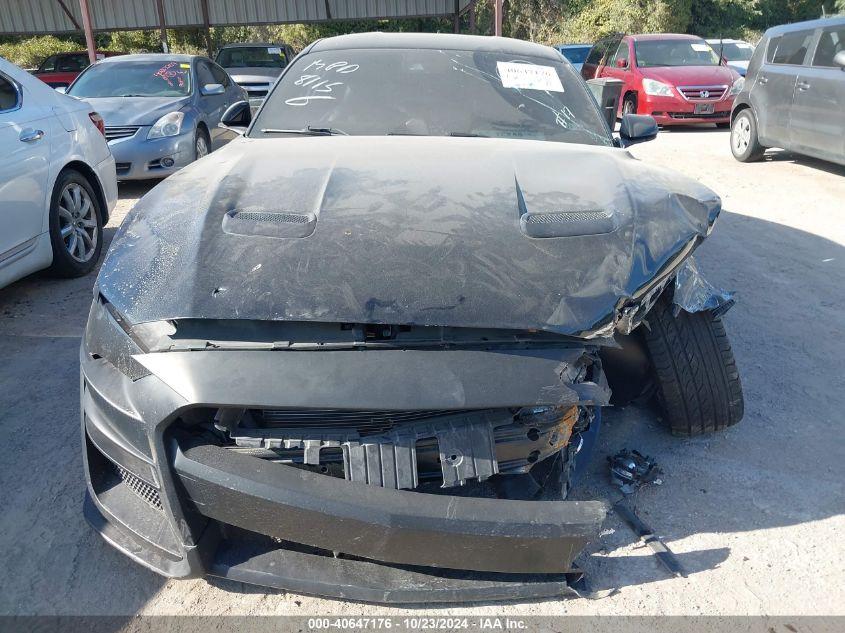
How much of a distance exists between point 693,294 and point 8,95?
4126 mm

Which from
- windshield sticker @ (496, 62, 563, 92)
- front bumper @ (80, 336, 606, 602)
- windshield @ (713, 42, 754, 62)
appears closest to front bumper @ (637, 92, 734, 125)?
windshield @ (713, 42, 754, 62)

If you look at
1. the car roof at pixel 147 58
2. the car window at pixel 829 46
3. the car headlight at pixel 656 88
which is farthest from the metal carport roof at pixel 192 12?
the car window at pixel 829 46

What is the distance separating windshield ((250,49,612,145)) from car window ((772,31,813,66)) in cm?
591

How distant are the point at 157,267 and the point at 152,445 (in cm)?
53

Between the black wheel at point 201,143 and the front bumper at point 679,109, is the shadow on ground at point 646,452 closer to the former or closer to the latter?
the black wheel at point 201,143

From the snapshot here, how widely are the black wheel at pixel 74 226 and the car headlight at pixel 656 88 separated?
912 cm

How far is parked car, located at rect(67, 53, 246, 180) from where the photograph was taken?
6793mm

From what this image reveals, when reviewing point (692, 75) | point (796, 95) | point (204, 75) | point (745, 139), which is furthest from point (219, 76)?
point (692, 75)

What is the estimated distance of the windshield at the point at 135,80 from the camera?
759 centimetres

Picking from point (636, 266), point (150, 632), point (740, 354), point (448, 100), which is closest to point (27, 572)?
point (150, 632)

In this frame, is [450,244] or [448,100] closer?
[450,244]

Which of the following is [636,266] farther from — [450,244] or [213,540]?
[213,540]

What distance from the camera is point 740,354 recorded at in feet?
11.9

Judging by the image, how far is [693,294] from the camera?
2.50 metres
